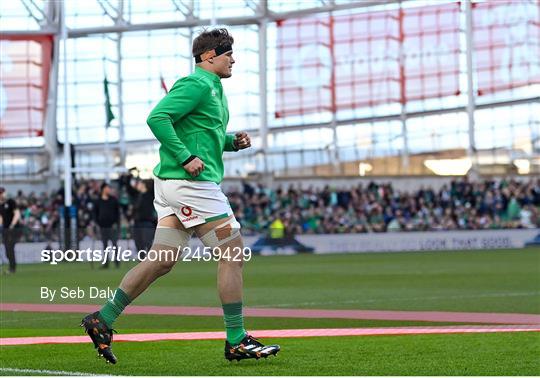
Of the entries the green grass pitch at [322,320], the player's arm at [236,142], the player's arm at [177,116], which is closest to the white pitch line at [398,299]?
the green grass pitch at [322,320]

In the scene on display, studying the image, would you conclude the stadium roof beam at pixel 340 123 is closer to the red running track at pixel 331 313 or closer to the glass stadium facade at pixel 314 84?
the glass stadium facade at pixel 314 84

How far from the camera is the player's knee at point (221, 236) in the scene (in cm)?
761

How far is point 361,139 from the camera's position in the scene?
5106 centimetres

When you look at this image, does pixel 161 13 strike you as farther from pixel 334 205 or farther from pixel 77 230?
pixel 77 230

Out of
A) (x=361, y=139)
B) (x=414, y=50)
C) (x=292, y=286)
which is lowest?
(x=292, y=286)

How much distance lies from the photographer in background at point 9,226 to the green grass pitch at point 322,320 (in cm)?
42

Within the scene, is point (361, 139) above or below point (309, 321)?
above

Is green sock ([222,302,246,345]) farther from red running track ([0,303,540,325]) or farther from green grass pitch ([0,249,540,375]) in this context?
red running track ([0,303,540,325])

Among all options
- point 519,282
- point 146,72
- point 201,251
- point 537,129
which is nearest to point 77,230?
point 201,251

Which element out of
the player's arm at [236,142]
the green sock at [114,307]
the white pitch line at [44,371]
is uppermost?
the player's arm at [236,142]

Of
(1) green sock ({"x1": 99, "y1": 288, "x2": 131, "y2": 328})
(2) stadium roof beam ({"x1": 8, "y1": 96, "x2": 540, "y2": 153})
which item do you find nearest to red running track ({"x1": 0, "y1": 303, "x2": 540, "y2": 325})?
(1) green sock ({"x1": 99, "y1": 288, "x2": 131, "y2": 328})

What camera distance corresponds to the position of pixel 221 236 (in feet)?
25.0

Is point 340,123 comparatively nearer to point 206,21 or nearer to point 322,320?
point 206,21

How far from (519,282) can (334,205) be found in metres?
23.2
